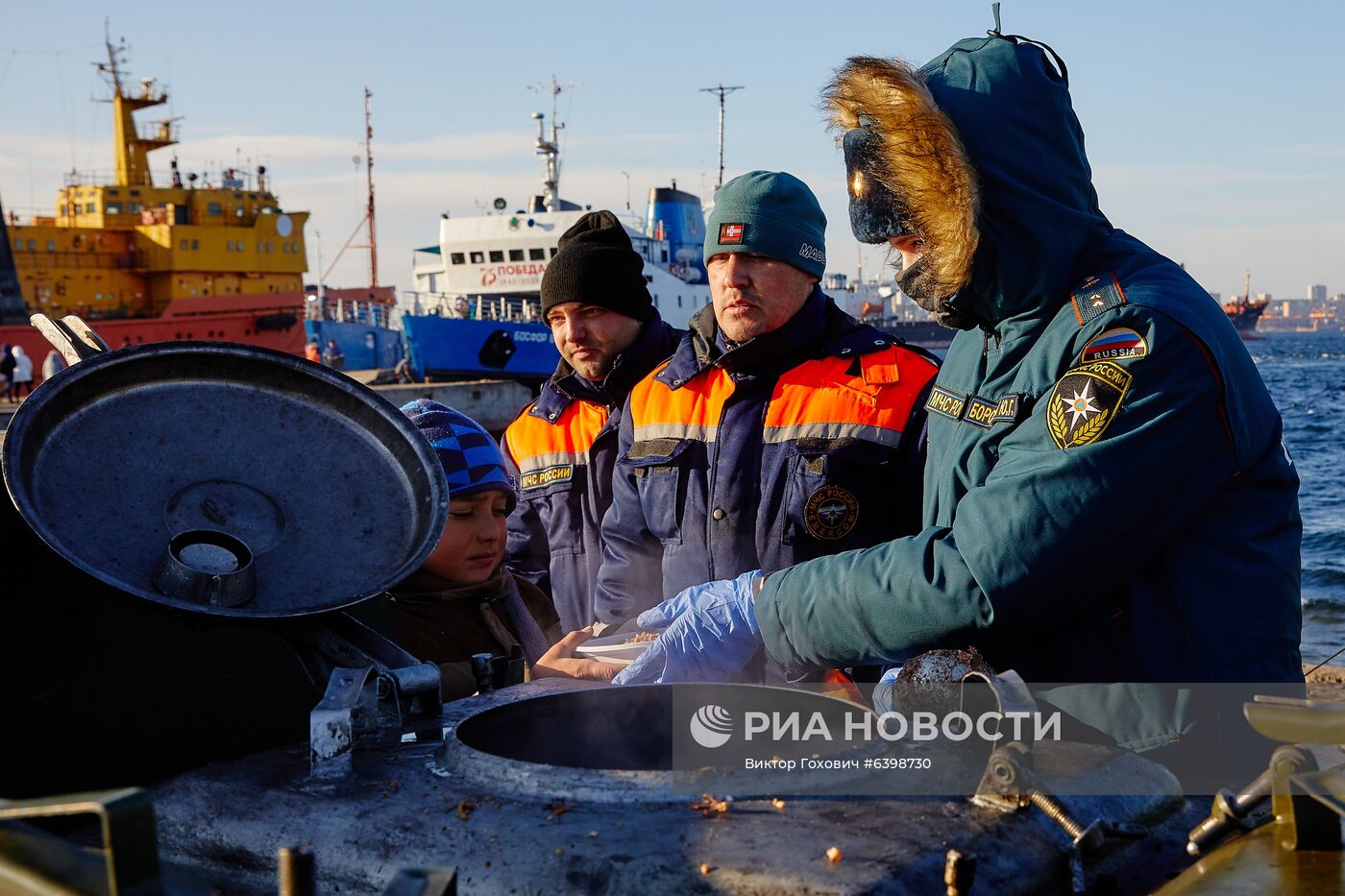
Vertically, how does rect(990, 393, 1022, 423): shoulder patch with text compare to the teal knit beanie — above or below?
below

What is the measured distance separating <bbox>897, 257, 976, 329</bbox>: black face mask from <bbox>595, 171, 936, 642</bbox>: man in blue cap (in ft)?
3.10

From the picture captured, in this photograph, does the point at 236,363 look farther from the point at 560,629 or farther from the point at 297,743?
the point at 560,629

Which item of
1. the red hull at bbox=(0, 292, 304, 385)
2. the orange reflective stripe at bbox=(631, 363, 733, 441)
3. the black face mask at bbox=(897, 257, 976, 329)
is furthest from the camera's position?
the red hull at bbox=(0, 292, 304, 385)

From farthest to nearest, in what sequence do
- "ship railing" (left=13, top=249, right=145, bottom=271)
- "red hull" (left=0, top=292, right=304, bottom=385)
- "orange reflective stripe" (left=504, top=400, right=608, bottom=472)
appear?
"ship railing" (left=13, top=249, right=145, bottom=271) → "red hull" (left=0, top=292, right=304, bottom=385) → "orange reflective stripe" (left=504, top=400, right=608, bottom=472)

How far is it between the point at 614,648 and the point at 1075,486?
1065 mm

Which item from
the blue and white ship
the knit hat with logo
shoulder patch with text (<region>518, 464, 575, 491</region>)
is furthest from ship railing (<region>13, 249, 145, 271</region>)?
Answer: shoulder patch with text (<region>518, 464, 575, 491</region>)

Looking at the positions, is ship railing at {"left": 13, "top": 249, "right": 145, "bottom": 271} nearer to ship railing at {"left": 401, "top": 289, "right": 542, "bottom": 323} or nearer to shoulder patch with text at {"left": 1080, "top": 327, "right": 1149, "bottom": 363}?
ship railing at {"left": 401, "top": 289, "right": 542, "bottom": 323}

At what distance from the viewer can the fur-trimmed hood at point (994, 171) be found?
2.02m

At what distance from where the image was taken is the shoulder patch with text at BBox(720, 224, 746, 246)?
11.6 ft

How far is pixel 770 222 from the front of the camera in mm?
3525

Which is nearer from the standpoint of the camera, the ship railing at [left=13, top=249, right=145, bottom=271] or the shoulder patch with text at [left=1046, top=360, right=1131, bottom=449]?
the shoulder patch with text at [left=1046, top=360, right=1131, bottom=449]

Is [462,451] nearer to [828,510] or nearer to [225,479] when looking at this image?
[828,510]

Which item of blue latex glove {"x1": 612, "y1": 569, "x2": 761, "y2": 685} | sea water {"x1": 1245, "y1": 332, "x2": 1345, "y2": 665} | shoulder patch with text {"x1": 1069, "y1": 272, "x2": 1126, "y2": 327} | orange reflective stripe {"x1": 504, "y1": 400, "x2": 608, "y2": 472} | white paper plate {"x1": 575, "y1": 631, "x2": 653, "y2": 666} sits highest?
shoulder patch with text {"x1": 1069, "y1": 272, "x2": 1126, "y2": 327}

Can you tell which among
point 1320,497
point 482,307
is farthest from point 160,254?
point 1320,497
